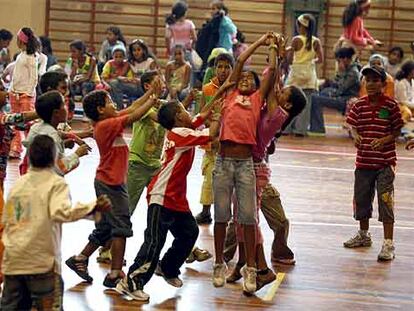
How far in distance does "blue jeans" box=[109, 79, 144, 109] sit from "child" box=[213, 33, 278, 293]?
27.6 ft

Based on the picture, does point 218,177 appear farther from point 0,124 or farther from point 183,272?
point 0,124

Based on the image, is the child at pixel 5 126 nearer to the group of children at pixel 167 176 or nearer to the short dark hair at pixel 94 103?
the group of children at pixel 167 176

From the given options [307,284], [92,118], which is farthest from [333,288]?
[92,118]

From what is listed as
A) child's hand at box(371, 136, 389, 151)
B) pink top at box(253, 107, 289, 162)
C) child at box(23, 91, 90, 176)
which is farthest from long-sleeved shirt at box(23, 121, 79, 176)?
child's hand at box(371, 136, 389, 151)

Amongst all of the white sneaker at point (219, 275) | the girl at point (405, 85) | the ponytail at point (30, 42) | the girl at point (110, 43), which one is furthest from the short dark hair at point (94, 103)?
the girl at point (110, 43)

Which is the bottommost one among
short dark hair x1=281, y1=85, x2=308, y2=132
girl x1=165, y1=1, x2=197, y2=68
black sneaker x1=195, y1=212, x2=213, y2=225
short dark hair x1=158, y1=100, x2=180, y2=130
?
black sneaker x1=195, y1=212, x2=213, y2=225

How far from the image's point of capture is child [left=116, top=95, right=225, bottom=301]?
608cm

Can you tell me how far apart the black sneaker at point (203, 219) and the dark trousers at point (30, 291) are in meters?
3.74

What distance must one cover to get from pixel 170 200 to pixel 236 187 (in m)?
0.44

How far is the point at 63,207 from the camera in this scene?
15.0 ft

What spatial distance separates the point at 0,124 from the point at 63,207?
174 centimetres

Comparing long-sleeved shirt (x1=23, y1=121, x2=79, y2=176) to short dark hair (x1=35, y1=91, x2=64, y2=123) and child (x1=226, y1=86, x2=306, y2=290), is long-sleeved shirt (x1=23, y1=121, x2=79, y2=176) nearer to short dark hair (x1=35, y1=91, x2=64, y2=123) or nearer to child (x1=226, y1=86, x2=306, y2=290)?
short dark hair (x1=35, y1=91, x2=64, y2=123)

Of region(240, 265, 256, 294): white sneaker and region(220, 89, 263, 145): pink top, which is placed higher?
region(220, 89, 263, 145): pink top

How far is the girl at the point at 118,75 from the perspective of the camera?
47.7ft
